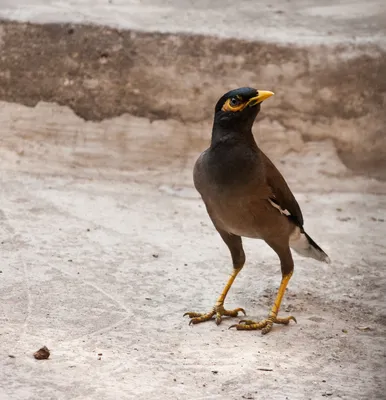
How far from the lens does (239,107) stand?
3709 mm

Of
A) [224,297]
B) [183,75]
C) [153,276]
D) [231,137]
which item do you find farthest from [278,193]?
[183,75]

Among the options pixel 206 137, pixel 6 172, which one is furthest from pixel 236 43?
pixel 6 172

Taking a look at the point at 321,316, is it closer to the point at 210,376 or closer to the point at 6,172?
the point at 210,376

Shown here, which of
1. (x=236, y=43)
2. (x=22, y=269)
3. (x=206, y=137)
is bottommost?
(x=22, y=269)

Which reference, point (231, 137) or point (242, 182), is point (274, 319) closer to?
point (242, 182)

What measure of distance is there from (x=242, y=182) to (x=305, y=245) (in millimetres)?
702

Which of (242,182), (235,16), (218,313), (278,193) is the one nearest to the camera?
(242,182)

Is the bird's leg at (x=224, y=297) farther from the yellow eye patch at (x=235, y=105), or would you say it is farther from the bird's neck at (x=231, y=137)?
the yellow eye patch at (x=235, y=105)

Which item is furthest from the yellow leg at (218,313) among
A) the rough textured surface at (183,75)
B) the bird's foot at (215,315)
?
the rough textured surface at (183,75)

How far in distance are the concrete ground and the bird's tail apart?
0.63 feet

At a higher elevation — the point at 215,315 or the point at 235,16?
the point at 235,16

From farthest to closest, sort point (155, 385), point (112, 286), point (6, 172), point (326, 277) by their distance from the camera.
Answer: point (6, 172), point (326, 277), point (112, 286), point (155, 385)

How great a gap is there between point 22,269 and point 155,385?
135 cm

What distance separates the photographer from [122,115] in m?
6.02
